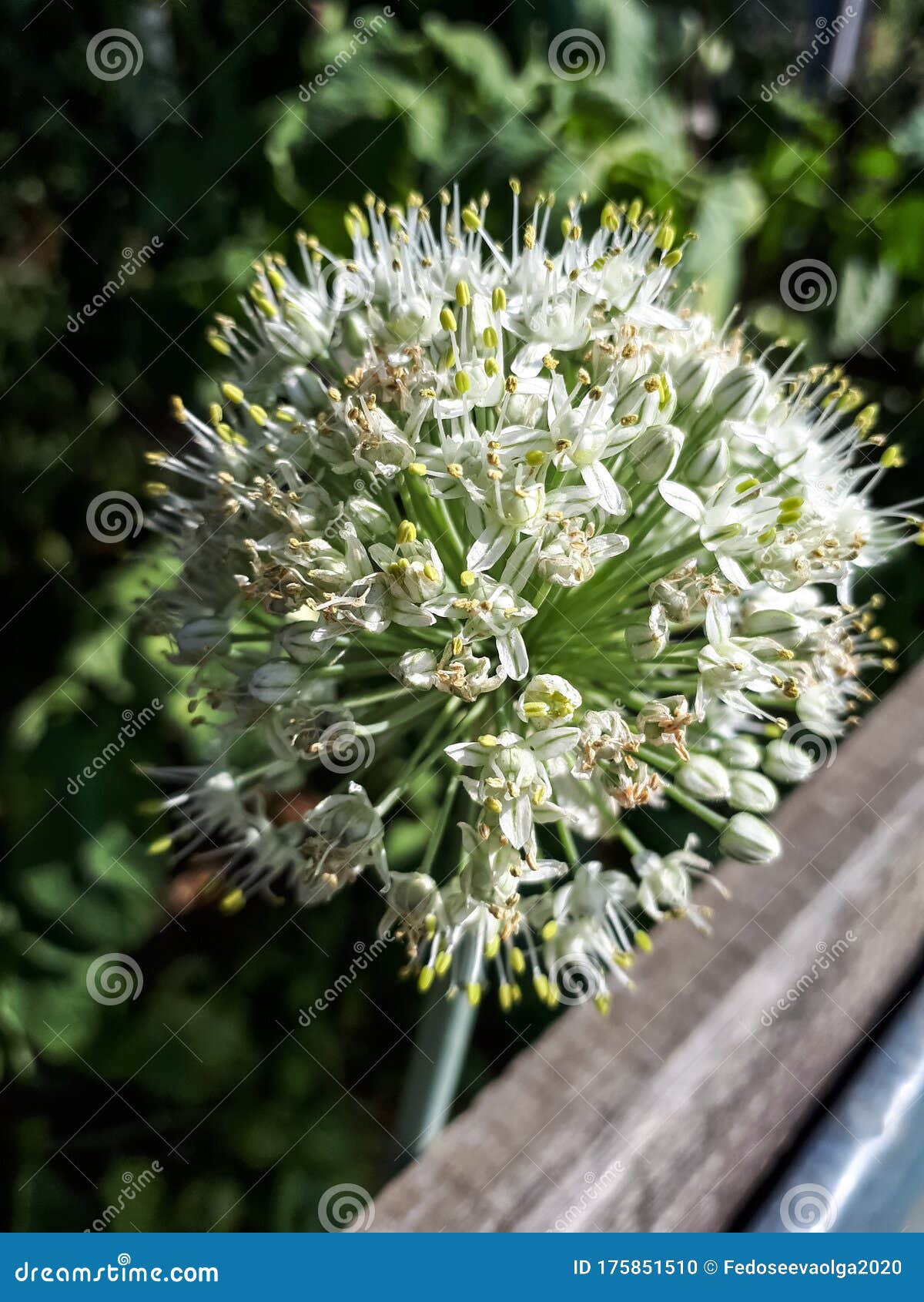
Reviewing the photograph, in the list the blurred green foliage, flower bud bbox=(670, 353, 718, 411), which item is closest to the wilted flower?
flower bud bbox=(670, 353, 718, 411)

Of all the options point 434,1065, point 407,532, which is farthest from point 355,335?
point 434,1065

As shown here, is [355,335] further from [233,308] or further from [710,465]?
[233,308]

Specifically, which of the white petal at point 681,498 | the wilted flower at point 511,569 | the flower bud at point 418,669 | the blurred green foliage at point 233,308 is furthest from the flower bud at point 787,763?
the blurred green foliage at point 233,308

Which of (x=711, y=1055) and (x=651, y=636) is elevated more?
(x=651, y=636)

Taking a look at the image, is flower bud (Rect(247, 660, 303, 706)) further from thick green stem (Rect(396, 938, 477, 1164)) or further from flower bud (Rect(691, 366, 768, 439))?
flower bud (Rect(691, 366, 768, 439))

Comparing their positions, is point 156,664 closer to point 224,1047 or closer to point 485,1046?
point 224,1047

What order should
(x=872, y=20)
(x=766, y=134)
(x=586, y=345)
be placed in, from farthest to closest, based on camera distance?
1. (x=872, y=20)
2. (x=766, y=134)
3. (x=586, y=345)

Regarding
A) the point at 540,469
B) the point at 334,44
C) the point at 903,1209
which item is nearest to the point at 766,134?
the point at 334,44
